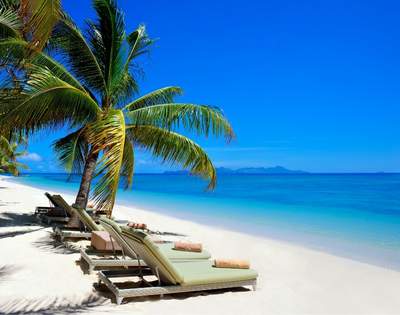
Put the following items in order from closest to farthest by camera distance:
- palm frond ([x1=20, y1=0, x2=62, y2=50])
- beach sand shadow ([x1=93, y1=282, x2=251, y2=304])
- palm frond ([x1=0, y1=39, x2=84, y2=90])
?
palm frond ([x1=20, y1=0, x2=62, y2=50]), beach sand shadow ([x1=93, y1=282, x2=251, y2=304]), palm frond ([x1=0, y1=39, x2=84, y2=90])

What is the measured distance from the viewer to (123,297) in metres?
4.08

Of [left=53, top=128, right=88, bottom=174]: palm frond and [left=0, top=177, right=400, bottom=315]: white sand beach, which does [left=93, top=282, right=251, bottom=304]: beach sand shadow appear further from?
[left=53, top=128, right=88, bottom=174]: palm frond

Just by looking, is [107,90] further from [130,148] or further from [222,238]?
[222,238]

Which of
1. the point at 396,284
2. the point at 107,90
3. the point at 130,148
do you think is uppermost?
the point at 107,90

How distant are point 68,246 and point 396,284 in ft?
17.5

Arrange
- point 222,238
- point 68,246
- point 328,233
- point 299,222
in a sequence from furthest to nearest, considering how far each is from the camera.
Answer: point 299,222 < point 328,233 < point 222,238 < point 68,246

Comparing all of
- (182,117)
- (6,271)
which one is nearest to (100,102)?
Result: (182,117)

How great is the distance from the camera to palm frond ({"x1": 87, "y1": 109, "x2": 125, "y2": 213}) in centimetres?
539

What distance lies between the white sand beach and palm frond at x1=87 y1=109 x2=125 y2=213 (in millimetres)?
1040

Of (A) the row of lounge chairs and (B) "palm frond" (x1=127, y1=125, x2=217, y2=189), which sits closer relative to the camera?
(A) the row of lounge chairs

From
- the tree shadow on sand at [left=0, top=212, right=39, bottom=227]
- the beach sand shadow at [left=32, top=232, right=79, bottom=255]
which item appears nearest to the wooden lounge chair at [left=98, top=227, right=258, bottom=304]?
the beach sand shadow at [left=32, top=232, right=79, bottom=255]

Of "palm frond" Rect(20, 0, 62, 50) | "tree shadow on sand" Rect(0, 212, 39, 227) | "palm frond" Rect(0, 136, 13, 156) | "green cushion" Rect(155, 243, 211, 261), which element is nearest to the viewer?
"palm frond" Rect(20, 0, 62, 50)

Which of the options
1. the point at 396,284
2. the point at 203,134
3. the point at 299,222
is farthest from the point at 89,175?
the point at 299,222

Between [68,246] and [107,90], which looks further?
[107,90]
